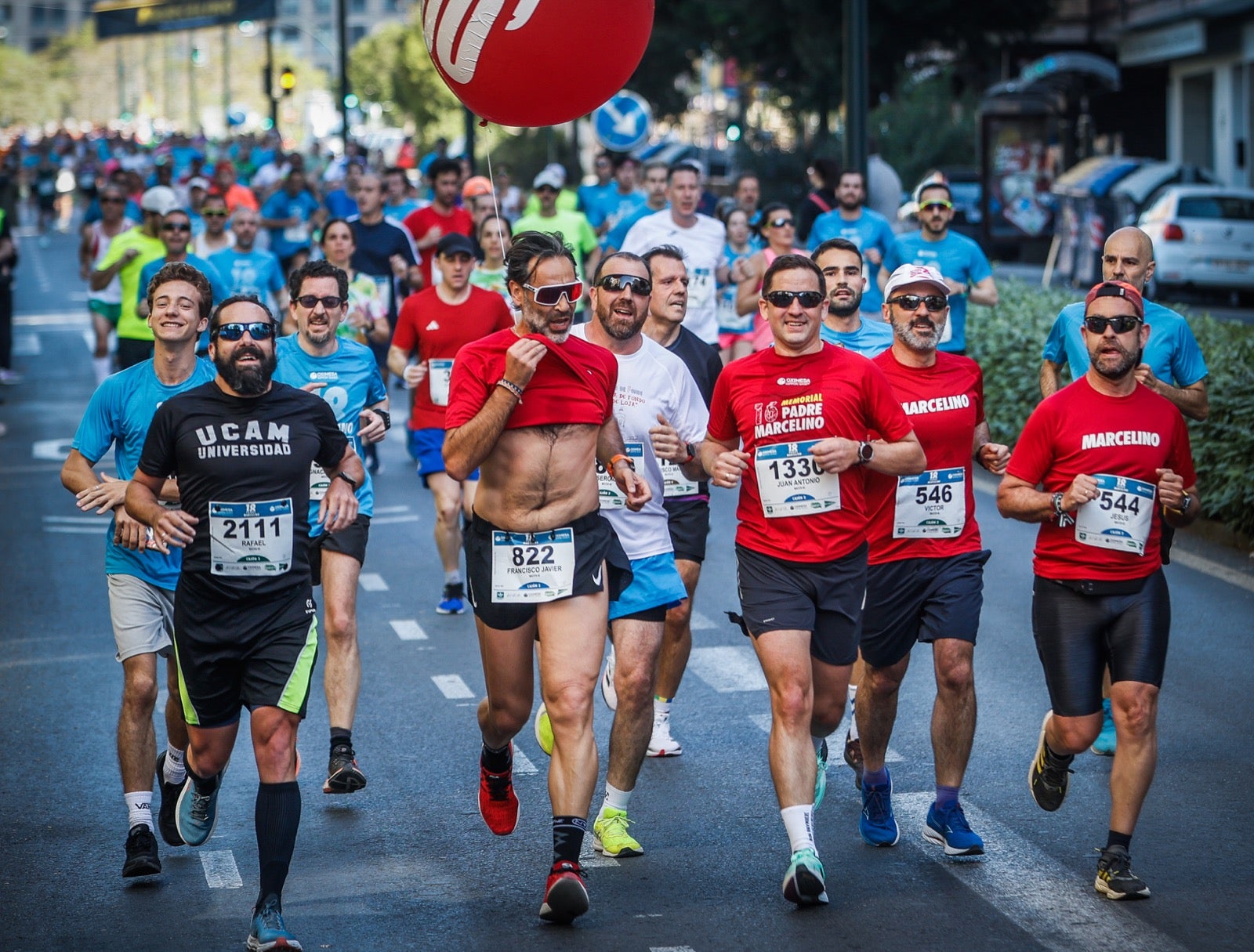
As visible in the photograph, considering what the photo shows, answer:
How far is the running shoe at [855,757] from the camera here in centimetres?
708

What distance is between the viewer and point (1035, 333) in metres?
14.6

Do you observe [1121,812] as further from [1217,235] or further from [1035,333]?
[1217,235]

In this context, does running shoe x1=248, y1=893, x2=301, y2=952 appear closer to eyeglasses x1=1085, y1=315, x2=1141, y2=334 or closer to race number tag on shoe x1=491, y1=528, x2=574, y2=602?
race number tag on shoe x1=491, y1=528, x2=574, y2=602

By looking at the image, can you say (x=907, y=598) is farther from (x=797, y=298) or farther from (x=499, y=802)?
(x=499, y=802)

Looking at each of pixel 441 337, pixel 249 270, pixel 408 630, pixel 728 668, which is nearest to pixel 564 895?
pixel 728 668

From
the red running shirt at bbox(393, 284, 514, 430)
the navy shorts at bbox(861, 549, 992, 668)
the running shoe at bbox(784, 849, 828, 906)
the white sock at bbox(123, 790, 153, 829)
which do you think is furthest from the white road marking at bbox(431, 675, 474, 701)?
the running shoe at bbox(784, 849, 828, 906)

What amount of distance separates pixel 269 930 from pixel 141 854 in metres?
0.97

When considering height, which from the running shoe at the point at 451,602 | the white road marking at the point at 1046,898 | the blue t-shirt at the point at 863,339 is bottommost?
the white road marking at the point at 1046,898

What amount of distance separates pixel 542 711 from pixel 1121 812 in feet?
7.33

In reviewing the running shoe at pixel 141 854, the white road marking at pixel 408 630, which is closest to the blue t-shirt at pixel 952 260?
the white road marking at pixel 408 630

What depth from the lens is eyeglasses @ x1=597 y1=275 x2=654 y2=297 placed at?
22.2 ft

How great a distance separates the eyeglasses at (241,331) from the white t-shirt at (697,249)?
6.35 meters

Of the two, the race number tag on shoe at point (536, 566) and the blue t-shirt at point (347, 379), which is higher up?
the blue t-shirt at point (347, 379)

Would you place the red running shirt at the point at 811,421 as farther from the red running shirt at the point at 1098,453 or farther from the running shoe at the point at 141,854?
the running shoe at the point at 141,854
